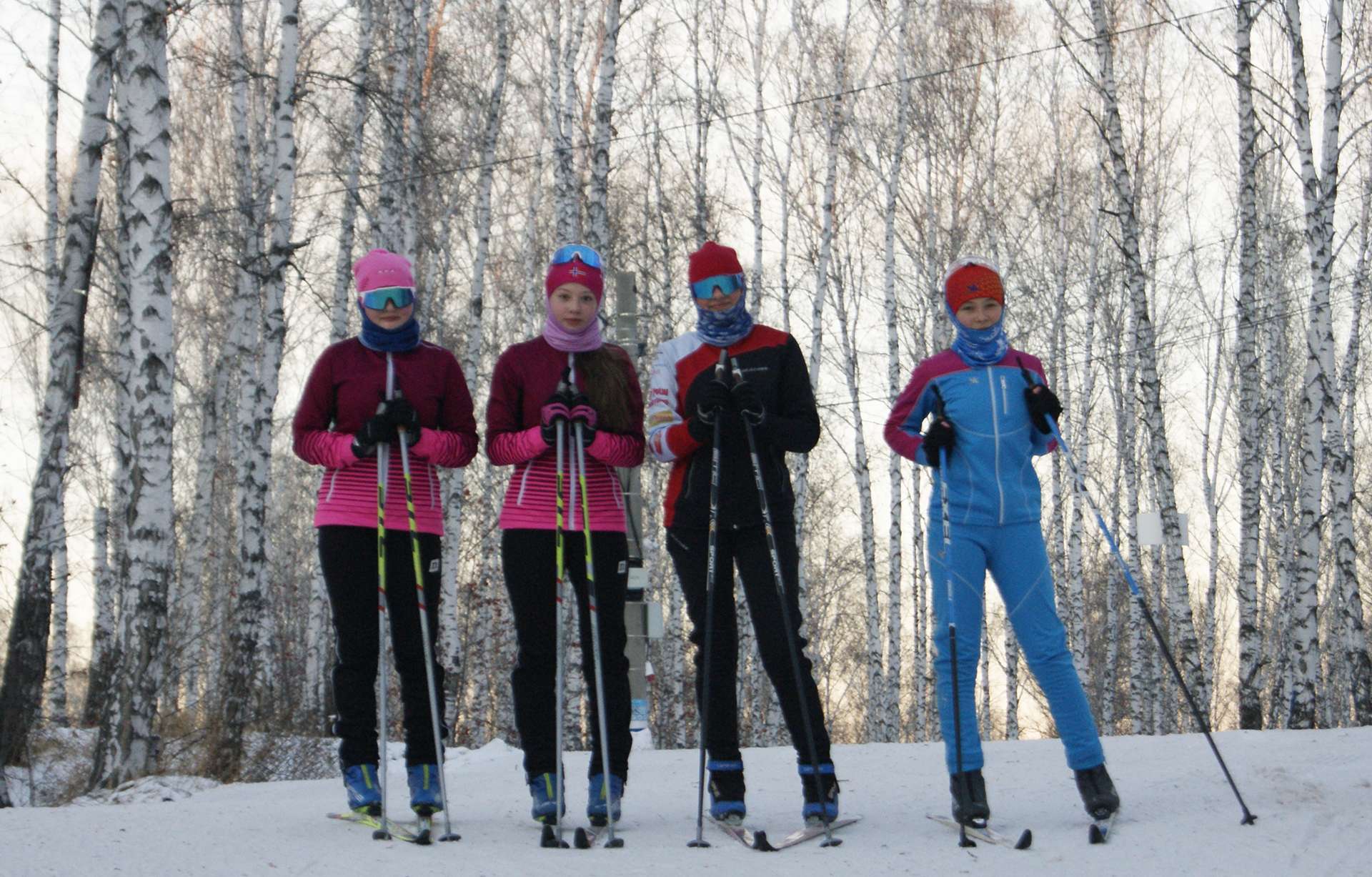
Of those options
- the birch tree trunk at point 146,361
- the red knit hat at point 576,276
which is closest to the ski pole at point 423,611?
the red knit hat at point 576,276

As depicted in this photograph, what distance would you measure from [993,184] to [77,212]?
16.6 meters

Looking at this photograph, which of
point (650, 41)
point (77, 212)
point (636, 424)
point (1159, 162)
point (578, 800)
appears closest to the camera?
point (636, 424)

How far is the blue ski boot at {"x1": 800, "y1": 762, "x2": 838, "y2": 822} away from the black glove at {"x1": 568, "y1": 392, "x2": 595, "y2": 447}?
140 centimetres

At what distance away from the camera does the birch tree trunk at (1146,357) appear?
11992 millimetres

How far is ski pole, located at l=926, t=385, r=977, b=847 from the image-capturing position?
15.1 feet

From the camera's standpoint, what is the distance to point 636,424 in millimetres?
5137

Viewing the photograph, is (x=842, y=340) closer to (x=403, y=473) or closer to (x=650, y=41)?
(x=650, y=41)

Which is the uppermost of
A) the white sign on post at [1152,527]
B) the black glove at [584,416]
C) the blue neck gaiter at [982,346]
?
the blue neck gaiter at [982,346]

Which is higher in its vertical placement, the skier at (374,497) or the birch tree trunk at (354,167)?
the birch tree trunk at (354,167)

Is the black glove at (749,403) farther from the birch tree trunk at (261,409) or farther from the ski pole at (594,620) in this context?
the birch tree trunk at (261,409)

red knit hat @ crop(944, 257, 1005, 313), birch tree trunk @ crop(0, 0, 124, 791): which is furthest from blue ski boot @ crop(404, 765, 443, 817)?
birch tree trunk @ crop(0, 0, 124, 791)

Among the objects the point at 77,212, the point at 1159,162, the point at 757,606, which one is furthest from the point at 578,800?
the point at 1159,162

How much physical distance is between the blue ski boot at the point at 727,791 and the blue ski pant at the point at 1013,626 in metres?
0.76

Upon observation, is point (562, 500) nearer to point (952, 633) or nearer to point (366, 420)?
point (366, 420)
